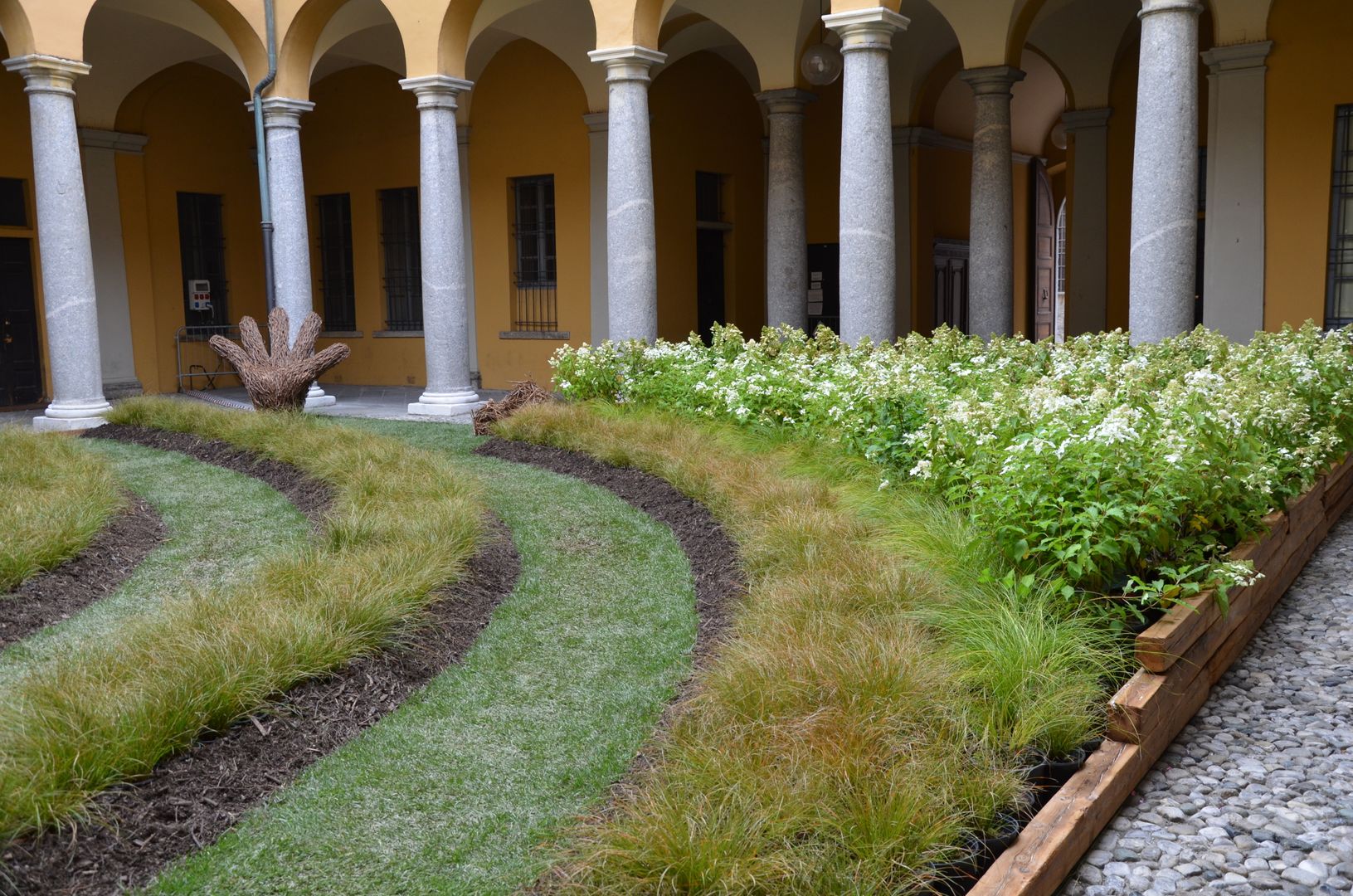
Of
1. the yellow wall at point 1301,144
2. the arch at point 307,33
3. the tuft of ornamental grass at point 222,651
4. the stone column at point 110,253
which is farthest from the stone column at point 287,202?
the yellow wall at point 1301,144

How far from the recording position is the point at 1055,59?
14719 mm

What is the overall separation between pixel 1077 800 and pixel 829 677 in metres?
0.80

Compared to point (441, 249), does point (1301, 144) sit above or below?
above

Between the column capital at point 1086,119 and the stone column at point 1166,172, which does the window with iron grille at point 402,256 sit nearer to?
the column capital at point 1086,119

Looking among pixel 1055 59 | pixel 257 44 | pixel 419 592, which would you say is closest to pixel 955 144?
pixel 1055 59

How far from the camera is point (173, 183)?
16.7 m

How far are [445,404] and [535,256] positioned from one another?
14.3 ft

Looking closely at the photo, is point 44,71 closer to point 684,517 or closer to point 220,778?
point 684,517

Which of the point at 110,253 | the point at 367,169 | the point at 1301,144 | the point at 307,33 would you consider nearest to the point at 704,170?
the point at 367,169

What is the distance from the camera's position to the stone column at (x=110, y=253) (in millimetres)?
15664

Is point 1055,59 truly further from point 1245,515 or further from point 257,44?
point 1245,515

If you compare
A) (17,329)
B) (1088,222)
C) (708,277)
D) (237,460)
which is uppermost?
(1088,222)

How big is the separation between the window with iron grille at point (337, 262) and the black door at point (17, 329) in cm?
418

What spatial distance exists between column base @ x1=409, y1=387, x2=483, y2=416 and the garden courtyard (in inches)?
208
